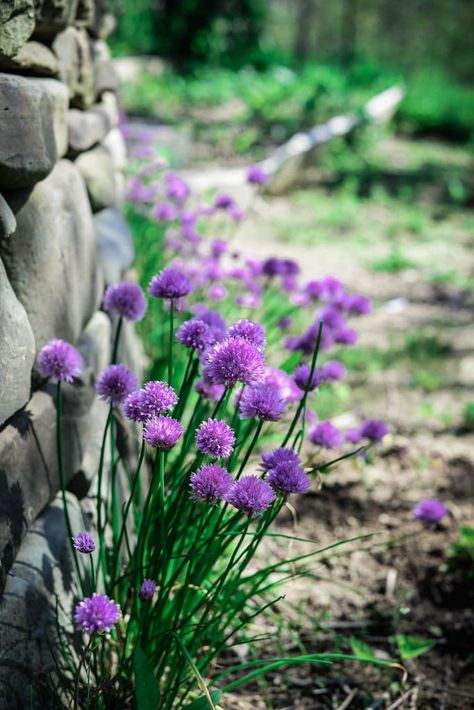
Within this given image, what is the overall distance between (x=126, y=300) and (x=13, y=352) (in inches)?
11.0

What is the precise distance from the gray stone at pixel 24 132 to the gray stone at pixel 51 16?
17cm

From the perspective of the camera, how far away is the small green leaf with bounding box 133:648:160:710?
1226 millimetres

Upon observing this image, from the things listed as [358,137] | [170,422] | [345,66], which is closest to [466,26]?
[345,66]

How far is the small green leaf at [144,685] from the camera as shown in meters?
1.23

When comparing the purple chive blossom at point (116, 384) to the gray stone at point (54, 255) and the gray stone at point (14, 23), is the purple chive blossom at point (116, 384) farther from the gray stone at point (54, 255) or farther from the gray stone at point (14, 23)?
the gray stone at point (14, 23)

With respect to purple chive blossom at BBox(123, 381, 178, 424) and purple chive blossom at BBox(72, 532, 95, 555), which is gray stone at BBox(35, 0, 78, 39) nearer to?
purple chive blossom at BBox(123, 381, 178, 424)

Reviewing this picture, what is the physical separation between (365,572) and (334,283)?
34.8 inches

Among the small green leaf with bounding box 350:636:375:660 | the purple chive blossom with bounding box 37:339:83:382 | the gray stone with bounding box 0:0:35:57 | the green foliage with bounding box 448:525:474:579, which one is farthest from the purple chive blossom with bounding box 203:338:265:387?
the green foliage with bounding box 448:525:474:579

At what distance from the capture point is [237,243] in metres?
5.70

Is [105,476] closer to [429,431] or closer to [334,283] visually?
[334,283]

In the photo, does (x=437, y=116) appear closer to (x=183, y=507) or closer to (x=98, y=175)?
(x=98, y=175)

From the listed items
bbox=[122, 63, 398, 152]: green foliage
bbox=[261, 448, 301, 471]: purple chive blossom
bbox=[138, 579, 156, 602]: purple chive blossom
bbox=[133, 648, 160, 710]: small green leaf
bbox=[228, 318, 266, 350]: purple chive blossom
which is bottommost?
bbox=[133, 648, 160, 710]: small green leaf

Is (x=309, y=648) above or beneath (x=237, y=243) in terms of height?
beneath

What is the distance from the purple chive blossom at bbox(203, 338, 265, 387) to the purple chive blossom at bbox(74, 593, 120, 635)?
0.37 meters
